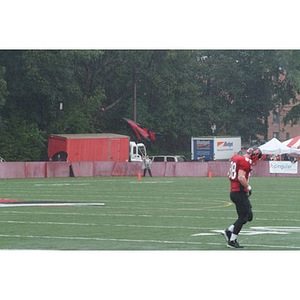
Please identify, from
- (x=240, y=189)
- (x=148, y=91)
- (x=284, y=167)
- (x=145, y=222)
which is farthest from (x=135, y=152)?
(x=240, y=189)

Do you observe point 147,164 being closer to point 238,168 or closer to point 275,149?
point 275,149

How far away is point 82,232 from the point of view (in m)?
16.3

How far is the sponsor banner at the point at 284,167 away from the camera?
162ft

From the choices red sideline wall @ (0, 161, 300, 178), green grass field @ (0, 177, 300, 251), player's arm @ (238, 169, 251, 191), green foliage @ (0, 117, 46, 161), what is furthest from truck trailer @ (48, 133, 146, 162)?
player's arm @ (238, 169, 251, 191)

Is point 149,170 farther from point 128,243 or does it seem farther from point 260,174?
point 128,243

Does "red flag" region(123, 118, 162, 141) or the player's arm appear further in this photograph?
"red flag" region(123, 118, 162, 141)

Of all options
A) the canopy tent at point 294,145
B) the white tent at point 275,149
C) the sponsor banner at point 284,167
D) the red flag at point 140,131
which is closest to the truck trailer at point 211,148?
the red flag at point 140,131

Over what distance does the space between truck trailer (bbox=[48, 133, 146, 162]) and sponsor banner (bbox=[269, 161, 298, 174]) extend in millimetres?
10112

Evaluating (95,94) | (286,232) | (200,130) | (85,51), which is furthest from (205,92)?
(286,232)

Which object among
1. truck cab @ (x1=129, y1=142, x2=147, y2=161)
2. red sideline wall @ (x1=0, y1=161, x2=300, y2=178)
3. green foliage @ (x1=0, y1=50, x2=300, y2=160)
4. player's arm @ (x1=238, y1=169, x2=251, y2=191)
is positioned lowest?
red sideline wall @ (x1=0, y1=161, x2=300, y2=178)

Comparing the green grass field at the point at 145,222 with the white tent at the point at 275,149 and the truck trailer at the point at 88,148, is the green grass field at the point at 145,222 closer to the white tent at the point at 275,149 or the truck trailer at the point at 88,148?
the truck trailer at the point at 88,148

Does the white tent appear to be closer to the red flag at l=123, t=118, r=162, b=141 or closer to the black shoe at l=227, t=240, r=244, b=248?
the red flag at l=123, t=118, r=162, b=141

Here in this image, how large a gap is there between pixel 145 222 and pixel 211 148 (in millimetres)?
46957

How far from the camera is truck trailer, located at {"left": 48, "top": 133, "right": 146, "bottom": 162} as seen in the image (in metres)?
53.5
